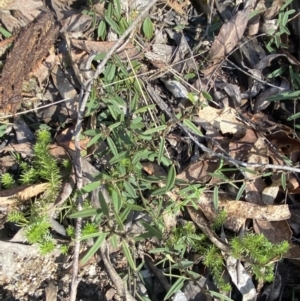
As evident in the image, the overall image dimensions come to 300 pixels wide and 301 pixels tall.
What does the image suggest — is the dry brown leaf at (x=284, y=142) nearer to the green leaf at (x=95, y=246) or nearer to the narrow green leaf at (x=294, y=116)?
the narrow green leaf at (x=294, y=116)

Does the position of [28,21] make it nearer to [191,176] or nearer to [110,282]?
[191,176]

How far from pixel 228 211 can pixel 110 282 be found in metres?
0.74

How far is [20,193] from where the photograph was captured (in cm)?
255

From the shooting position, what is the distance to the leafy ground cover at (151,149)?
8.25 feet

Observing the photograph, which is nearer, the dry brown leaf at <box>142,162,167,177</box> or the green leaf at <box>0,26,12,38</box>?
the dry brown leaf at <box>142,162,167,177</box>

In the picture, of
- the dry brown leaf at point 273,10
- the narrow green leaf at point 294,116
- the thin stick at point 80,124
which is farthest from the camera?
the dry brown leaf at point 273,10

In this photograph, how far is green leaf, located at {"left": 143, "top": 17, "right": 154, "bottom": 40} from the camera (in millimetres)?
2852

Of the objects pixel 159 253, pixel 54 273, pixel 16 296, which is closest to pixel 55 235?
pixel 54 273

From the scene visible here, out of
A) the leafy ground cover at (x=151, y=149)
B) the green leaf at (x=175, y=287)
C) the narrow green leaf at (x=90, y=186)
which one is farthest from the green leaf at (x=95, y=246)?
the green leaf at (x=175, y=287)

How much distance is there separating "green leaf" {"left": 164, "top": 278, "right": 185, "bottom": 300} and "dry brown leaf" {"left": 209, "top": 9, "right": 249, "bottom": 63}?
1.28 m

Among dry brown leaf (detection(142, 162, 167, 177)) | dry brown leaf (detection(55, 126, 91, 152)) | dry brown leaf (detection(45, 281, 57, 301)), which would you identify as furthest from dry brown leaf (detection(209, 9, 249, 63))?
dry brown leaf (detection(45, 281, 57, 301))

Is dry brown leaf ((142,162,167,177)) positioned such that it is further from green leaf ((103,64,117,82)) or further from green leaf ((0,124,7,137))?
green leaf ((0,124,7,137))

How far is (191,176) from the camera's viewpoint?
2744mm

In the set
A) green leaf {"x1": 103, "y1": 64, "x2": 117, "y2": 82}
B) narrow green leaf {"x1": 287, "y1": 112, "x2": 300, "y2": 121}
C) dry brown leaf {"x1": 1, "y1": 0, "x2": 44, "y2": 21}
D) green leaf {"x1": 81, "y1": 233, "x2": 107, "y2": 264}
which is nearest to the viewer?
green leaf {"x1": 81, "y1": 233, "x2": 107, "y2": 264}
